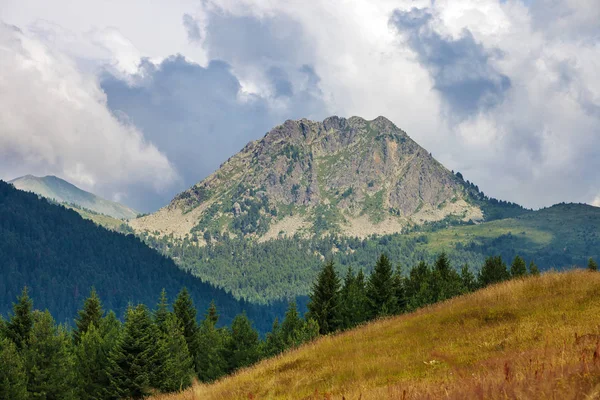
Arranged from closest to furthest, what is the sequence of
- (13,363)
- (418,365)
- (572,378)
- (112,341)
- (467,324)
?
(572,378) < (418,365) < (467,324) < (13,363) < (112,341)

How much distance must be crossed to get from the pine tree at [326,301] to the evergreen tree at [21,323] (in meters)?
34.6

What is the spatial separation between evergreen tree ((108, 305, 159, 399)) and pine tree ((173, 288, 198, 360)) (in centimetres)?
2848

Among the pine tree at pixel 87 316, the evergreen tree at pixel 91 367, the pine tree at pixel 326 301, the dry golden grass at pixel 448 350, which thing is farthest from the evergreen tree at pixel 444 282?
the pine tree at pixel 87 316

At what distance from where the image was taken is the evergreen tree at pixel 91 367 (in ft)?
165

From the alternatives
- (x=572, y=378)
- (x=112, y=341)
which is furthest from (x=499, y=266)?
(x=572, y=378)

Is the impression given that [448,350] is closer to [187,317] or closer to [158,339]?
[158,339]

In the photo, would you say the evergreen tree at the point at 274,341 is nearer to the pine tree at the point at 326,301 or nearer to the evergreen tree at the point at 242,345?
the evergreen tree at the point at 242,345

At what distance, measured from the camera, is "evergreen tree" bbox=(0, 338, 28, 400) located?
1542 inches

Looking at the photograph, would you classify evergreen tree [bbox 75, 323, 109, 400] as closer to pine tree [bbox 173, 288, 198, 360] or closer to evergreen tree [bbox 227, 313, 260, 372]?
pine tree [bbox 173, 288, 198, 360]

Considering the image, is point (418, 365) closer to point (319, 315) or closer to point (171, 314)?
point (319, 315)

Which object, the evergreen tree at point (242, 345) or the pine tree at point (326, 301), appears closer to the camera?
the evergreen tree at point (242, 345)

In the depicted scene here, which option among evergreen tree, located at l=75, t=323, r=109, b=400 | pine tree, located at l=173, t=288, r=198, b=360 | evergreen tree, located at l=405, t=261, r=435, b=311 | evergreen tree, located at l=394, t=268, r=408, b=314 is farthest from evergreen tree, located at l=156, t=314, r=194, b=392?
evergreen tree, located at l=394, t=268, r=408, b=314

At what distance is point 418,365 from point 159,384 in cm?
3436

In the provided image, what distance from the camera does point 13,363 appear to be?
40562 millimetres
